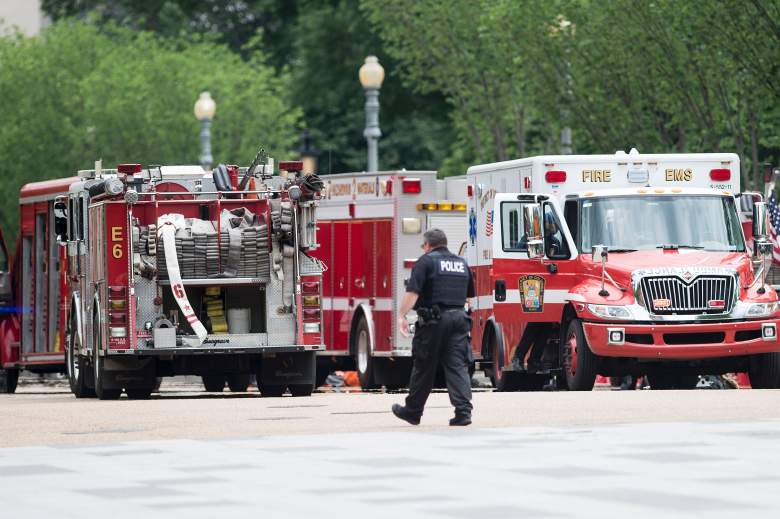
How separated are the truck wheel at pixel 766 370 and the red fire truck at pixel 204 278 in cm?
506

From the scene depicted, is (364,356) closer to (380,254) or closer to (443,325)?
(380,254)

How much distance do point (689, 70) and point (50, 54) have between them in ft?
84.0

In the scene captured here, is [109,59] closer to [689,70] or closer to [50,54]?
[50,54]

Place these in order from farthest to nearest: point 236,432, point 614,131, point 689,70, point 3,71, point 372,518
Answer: point 3,71, point 614,131, point 689,70, point 236,432, point 372,518

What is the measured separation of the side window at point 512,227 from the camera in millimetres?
27406

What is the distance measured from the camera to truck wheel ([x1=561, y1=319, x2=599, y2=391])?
26.0 metres

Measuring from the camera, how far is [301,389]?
91.5ft

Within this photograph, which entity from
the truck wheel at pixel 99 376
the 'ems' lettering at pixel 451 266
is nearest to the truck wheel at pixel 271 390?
the truck wheel at pixel 99 376

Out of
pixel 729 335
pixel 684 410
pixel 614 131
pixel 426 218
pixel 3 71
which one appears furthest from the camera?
pixel 3 71

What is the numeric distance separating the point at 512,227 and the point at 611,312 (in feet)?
7.50

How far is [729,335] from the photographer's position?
2578 centimetres

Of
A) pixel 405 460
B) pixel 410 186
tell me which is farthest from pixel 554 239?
pixel 405 460

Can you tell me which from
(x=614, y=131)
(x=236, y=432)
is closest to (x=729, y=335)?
(x=236, y=432)

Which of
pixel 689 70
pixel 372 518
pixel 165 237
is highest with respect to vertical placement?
pixel 689 70
